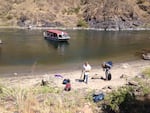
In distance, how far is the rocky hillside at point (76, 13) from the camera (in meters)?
100

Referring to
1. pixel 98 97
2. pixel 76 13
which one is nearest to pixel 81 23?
pixel 76 13

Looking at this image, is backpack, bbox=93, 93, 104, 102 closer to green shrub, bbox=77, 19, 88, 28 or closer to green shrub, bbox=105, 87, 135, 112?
green shrub, bbox=105, 87, 135, 112

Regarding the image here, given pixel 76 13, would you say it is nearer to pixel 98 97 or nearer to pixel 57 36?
pixel 57 36

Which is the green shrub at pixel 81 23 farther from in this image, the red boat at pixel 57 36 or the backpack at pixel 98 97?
the backpack at pixel 98 97

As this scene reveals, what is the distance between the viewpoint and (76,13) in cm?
10669

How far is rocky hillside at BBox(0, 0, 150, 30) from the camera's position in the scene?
10000cm

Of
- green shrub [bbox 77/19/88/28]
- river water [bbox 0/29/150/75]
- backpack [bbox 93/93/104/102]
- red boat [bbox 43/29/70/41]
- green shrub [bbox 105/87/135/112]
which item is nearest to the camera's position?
green shrub [bbox 105/87/135/112]

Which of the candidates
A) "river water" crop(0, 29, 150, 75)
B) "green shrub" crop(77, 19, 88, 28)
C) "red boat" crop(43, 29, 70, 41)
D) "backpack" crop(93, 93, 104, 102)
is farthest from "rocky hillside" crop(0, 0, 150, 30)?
"backpack" crop(93, 93, 104, 102)

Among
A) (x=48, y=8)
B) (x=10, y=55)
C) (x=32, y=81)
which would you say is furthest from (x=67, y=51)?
(x=48, y=8)

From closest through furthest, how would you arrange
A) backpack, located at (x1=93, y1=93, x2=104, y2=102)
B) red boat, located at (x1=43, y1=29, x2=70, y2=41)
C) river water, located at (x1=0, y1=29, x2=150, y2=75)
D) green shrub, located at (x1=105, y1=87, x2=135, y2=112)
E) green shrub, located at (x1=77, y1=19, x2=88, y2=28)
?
green shrub, located at (x1=105, y1=87, x2=135, y2=112) → backpack, located at (x1=93, y1=93, x2=104, y2=102) → river water, located at (x1=0, y1=29, x2=150, y2=75) → red boat, located at (x1=43, y1=29, x2=70, y2=41) → green shrub, located at (x1=77, y1=19, x2=88, y2=28)

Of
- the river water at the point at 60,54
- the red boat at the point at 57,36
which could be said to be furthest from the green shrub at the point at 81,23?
the river water at the point at 60,54

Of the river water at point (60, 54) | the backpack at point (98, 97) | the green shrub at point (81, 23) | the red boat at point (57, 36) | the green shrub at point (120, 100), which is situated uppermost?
the green shrub at point (120, 100)

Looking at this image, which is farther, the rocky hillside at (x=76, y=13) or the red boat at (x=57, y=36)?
the rocky hillside at (x=76, y=13)

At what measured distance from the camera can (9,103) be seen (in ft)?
47.3
